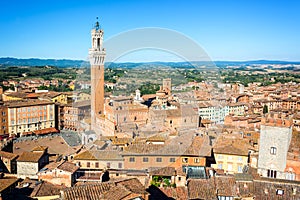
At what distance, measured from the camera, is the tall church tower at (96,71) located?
2266 centimetres

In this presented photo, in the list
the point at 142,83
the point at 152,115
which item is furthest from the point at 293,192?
the point at 142,83

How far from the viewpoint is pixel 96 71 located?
23.4 metres

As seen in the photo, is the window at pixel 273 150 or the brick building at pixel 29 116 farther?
the brick building at pixel 29 116

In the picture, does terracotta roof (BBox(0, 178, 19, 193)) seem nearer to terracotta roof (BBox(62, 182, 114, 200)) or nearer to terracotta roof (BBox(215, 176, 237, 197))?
Answer: terracotta roof (BBox(62, 182, 114, 200))

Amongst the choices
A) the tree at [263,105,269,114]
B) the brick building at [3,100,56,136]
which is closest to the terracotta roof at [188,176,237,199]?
the brick building at [3,100,56,136]

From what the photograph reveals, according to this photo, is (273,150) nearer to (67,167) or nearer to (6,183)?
(67,167)

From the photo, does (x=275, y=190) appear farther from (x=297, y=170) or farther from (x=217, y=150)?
(x=217, y=150)

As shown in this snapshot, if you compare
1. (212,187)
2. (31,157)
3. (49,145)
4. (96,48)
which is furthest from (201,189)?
(96,48)

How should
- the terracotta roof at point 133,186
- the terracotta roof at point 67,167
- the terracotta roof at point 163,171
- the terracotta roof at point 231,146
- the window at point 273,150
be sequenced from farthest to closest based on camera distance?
the terracotta roof at point 231,146 < the window at point 273,150 < the terracotta roof at point 163,171 < the terracotta roof at point 67,167 < the terracotta roof at point 133,186

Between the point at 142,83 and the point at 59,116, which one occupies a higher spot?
the point at 142,83

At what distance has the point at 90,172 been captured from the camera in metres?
11.5

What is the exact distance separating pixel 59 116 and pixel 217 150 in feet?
67.3

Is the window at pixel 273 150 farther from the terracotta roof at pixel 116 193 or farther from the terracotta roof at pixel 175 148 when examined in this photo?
the terracotta roof at pixel 116 193

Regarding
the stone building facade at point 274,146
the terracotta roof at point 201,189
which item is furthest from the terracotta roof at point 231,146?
the terracotta roof at point 201,189
